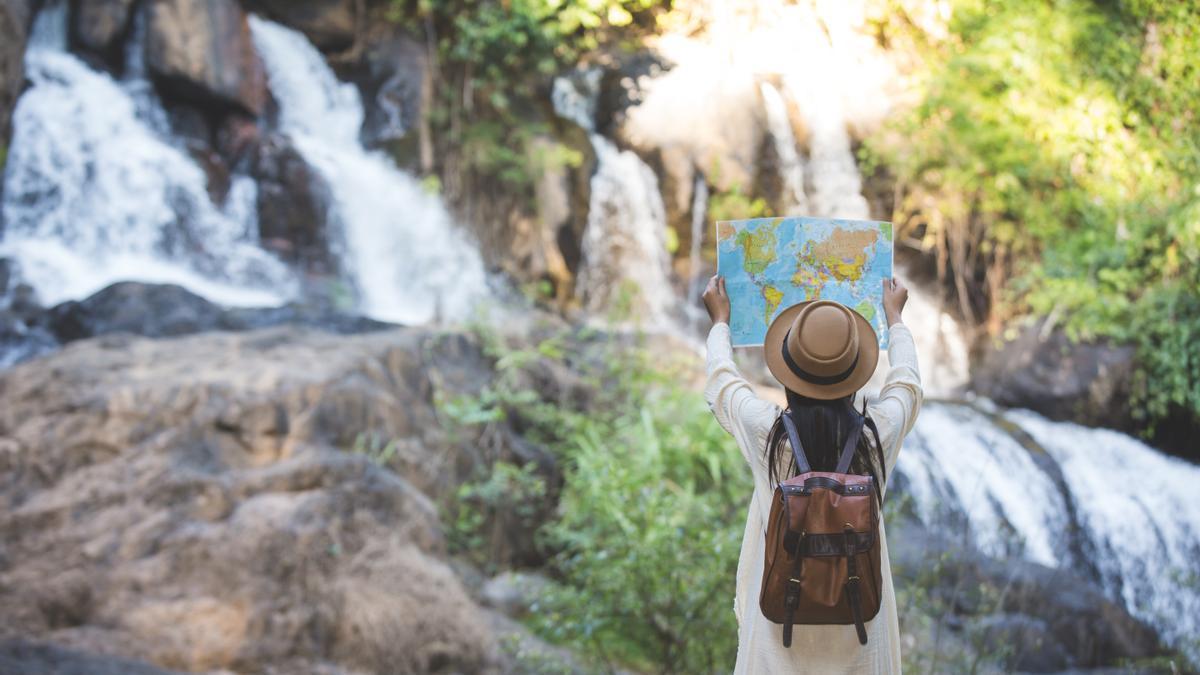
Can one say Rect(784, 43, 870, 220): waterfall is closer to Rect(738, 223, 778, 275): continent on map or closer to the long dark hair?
Rect(738, 223, 778, 275): continent on map

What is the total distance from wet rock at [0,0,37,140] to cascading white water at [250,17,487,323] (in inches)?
120

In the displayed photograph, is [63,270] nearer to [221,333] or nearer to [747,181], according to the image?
[221,333]

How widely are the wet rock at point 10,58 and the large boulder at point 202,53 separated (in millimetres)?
1785

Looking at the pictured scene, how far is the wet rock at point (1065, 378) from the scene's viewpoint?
882 cm

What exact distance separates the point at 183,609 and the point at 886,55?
14281mm

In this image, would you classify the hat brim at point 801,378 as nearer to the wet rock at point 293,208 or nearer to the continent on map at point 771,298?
the continent on map at point 771,298

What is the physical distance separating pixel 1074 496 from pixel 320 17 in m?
11.8

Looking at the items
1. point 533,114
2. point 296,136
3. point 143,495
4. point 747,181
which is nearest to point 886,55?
point 747,181

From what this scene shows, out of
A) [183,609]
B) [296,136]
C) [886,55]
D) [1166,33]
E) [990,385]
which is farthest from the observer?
[886,55]

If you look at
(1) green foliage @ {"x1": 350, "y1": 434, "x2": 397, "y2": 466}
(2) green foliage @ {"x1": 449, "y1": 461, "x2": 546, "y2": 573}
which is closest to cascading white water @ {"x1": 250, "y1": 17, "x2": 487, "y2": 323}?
(2) green foliage @ {"x1": 449, "y1": 461, "x2": 546, "y2": 573}

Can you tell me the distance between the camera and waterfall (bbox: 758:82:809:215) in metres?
12.6

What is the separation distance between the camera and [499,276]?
11.3 metres

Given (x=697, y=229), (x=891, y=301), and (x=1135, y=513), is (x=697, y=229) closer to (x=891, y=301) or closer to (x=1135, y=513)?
(x=1135, y=513)

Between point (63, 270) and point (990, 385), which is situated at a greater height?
point (63, 270)
